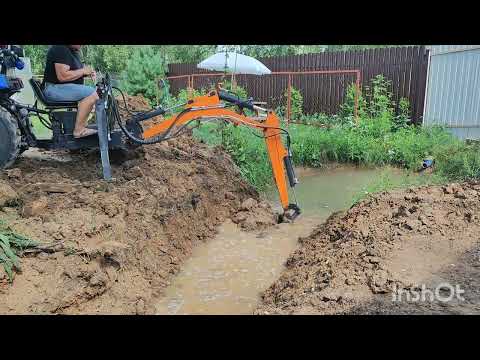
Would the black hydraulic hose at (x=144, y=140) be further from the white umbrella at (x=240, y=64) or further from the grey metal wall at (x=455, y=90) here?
the white umbrella at (x=240, y=64)

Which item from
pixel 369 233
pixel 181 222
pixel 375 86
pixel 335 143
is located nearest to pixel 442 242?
pixel 369 233

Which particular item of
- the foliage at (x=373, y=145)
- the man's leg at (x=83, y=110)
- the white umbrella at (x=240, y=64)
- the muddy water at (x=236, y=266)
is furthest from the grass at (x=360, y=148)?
the white umbrella at (x=240, y=64)

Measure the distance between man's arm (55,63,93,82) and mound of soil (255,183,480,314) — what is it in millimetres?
3852

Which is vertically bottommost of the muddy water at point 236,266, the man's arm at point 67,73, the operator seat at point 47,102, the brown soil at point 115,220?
the muddy water at point 236,266

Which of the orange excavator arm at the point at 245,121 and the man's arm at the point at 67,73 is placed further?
the orange excavator arm at the point at 245,121

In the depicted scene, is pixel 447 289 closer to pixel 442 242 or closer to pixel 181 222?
pixel 442 242

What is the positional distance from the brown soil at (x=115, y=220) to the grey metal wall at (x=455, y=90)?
6.44 meters

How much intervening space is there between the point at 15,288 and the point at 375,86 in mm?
11655

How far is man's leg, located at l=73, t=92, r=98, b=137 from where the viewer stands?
6.41 meters

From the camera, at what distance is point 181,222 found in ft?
21.5

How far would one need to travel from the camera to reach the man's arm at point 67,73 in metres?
6.21

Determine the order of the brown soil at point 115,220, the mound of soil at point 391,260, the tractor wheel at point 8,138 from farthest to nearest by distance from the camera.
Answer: the tractor wheel at point 8,138
the brown soil at point 115,220
the mound of soil at point 391,260

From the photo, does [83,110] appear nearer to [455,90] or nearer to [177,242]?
[177,242]

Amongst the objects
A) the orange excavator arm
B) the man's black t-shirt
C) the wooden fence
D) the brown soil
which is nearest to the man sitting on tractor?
the man's black t-shirt
